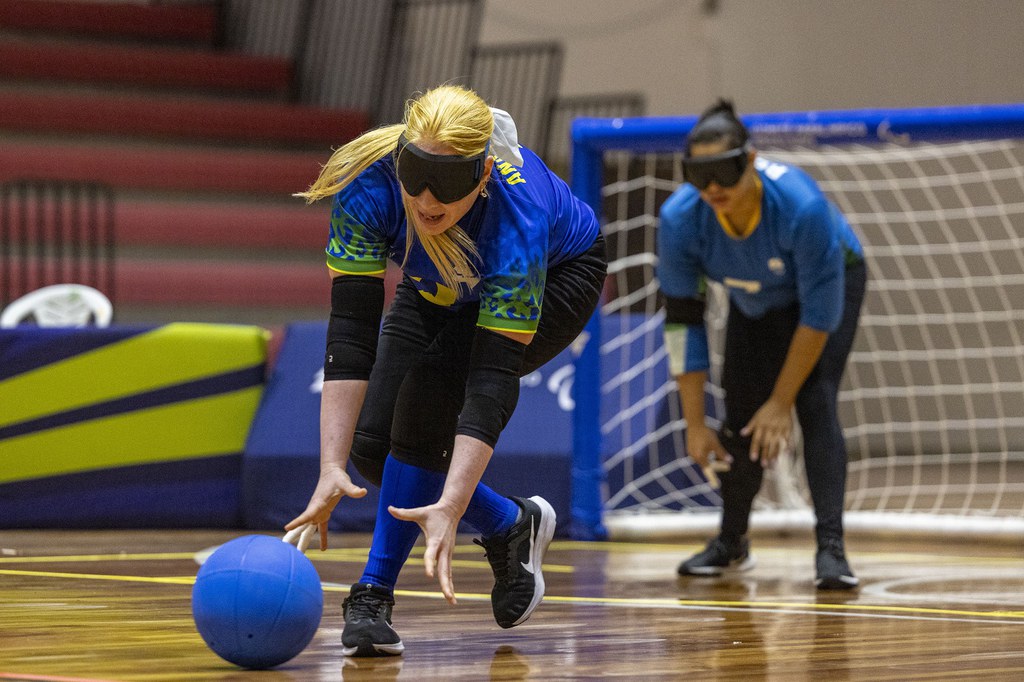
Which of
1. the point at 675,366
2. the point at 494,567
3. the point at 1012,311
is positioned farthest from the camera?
the point at 1012,311

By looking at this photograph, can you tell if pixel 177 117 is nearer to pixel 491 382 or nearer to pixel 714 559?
pixel 714 559

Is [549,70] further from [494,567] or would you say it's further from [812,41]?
[494,567]

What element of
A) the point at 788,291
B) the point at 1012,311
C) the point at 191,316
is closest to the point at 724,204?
the point at 788,291

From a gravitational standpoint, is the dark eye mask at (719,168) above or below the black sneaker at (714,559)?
above

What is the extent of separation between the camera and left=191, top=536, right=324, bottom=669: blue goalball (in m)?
2.20

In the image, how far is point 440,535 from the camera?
6.91 feet

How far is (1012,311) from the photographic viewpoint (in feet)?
24.5

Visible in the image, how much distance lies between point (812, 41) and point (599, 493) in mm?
4760

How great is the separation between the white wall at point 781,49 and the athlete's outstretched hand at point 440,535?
6.44 metres

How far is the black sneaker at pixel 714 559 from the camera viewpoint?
12.7ft

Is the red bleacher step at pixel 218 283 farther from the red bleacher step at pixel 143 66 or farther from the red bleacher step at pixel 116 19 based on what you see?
the red bleacher step at pixel 116 19

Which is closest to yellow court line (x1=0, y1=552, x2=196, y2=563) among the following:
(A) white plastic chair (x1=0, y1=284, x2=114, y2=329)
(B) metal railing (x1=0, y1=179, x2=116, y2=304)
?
Result: (A) white plastic chair (x1=0, y1=284, x2=114, y2=329)

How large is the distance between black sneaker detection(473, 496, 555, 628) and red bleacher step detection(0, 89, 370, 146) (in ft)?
20.6

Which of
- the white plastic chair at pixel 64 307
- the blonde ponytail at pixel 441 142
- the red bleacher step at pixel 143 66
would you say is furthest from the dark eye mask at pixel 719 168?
the red bleacher step at pixel 143 66
